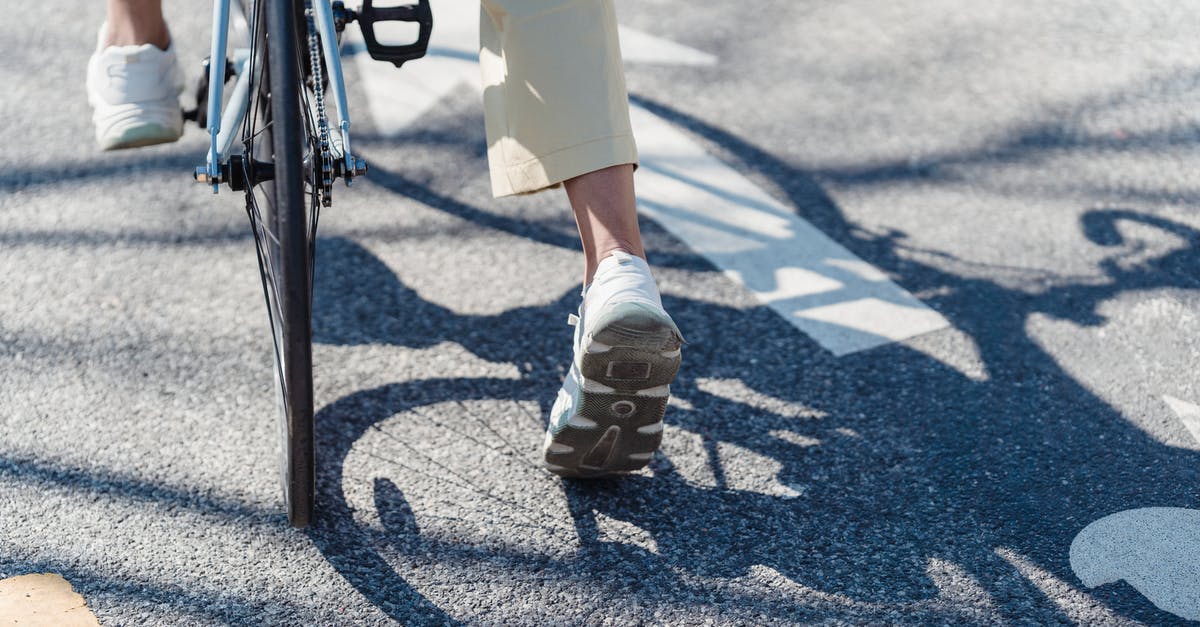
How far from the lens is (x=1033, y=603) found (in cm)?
179

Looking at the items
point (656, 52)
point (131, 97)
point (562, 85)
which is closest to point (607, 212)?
point (562, 85)

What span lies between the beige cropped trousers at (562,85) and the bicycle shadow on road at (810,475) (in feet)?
1.80

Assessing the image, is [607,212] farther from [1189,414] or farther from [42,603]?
[1189,414]

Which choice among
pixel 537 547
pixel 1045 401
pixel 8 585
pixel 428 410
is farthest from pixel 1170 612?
pixel 8 585

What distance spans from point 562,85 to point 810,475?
0.79 meters

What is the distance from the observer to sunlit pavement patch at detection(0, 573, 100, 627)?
170 centimetres

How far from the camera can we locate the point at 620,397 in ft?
5.99

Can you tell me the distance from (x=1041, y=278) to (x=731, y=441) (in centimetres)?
94

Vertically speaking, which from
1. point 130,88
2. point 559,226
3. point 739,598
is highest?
point 130,88

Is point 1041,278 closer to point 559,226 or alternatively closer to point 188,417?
point 559,226

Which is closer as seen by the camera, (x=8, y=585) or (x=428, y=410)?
(x=8, y=585)

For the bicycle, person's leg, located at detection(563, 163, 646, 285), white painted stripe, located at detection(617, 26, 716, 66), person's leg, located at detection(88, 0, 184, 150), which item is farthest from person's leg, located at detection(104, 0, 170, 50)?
white painted stripe, located at detection(617, 26, 716, 66)

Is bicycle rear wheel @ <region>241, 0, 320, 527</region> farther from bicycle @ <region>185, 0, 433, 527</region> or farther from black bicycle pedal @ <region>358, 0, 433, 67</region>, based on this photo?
black bicycle pedal @ <region>358, 0, 433, 67</region>

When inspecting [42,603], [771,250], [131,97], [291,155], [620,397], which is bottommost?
[42,603]
